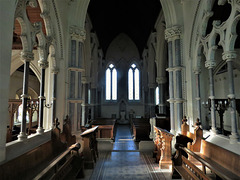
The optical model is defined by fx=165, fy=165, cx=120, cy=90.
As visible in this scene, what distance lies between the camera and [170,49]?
6.05 m

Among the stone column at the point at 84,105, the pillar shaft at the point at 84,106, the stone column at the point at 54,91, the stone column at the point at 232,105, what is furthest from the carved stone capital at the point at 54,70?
the pillar shaft at the point at 84,106

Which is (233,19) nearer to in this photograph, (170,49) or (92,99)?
(170,49)

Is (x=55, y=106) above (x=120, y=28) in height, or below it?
below

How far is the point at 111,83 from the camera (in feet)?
58.9

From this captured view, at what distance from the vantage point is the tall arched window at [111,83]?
17828 millimetres

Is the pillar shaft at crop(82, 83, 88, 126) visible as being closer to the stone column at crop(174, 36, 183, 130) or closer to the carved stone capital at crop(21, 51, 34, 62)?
the stone column at crop(174, 36, 183, 130)

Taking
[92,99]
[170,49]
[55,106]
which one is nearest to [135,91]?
[92,99]

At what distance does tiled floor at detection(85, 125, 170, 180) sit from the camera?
12.3ft

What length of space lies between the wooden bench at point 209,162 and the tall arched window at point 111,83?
14.0m

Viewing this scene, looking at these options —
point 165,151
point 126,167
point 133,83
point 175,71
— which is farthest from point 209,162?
point 133,83

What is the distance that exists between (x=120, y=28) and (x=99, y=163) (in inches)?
581

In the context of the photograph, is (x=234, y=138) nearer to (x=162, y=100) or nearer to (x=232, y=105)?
(x=232, y=105)

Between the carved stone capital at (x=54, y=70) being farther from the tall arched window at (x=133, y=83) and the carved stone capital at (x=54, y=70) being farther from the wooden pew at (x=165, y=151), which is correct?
the tall arched window at (x=133, y=83)

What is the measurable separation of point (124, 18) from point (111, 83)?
21.8 feet
